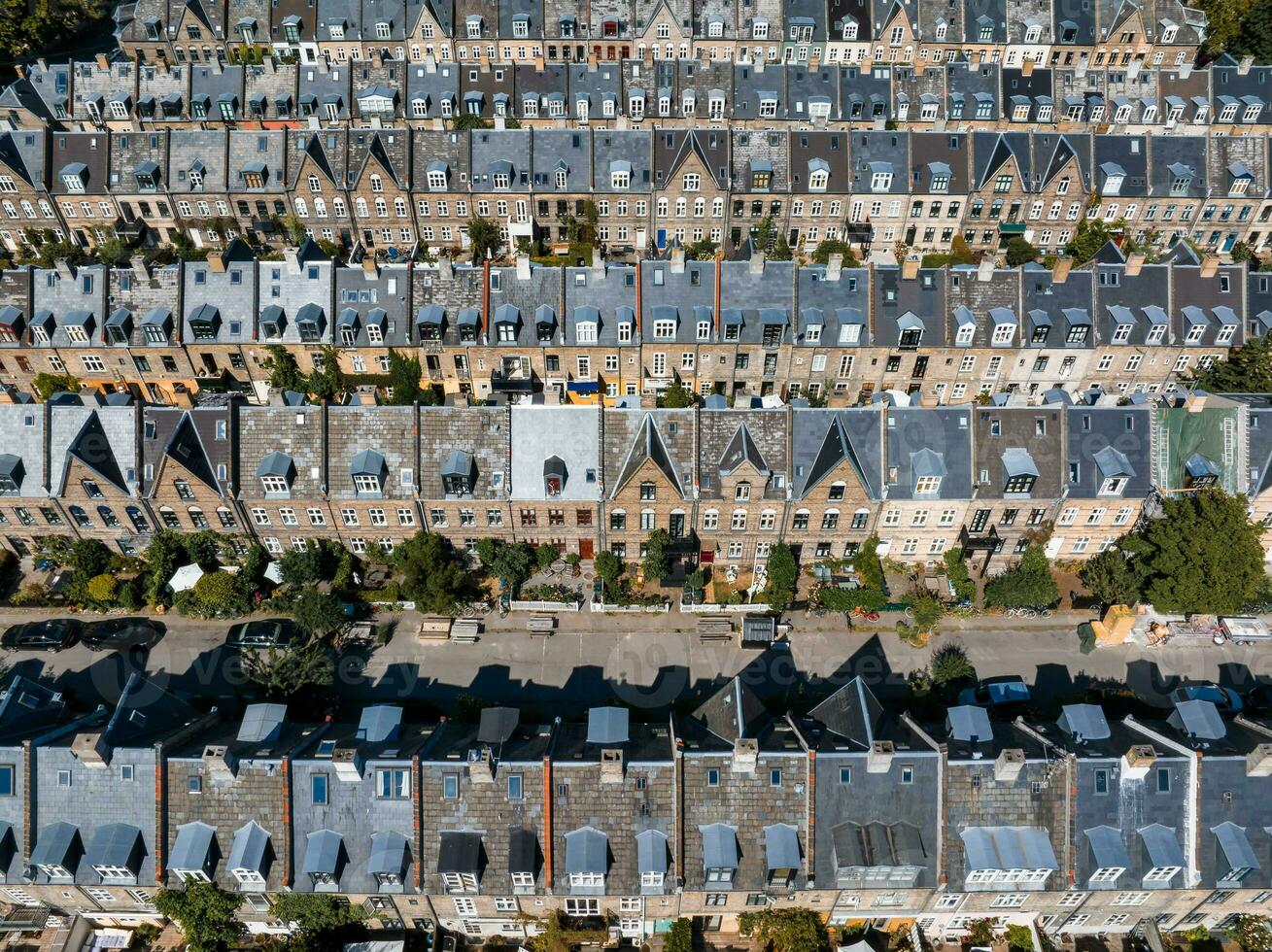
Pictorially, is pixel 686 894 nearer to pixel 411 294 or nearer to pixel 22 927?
pixel 22 927

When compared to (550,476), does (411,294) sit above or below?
above

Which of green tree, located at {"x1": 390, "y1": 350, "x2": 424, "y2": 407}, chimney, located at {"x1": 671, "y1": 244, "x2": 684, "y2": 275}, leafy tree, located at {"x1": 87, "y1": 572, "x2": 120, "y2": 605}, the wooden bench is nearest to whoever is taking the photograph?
the wooden bench

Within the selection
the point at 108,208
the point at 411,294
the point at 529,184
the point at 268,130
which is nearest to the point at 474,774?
the point at 411,294

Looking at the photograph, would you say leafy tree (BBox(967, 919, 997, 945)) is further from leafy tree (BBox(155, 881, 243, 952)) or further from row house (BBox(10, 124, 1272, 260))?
row house (BBox(10, 124, 1272, 260))

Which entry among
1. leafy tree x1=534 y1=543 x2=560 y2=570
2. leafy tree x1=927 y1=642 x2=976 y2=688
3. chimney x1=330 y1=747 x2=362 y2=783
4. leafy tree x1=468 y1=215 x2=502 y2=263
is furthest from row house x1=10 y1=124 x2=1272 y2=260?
chimney x1=330 y1=747 x2=362 y2=783

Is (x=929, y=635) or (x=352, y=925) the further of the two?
(x=929, y=635)

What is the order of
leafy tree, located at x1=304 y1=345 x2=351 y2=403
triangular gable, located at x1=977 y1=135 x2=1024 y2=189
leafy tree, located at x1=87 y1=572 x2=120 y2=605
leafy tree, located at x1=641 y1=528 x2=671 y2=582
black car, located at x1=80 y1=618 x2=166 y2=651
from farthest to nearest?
triangular gable, located at x1=977 y1=135 x2=1024 y2=189 < leafy tree, located at x1=304 y1=345 x2=351 y2=403 < leafy tree, located at x1=87 y1=572 x2=120 y2=605 < leafy tree, located at x1=641 y1=528 x2=671 y2=582 < black car, located at x1=80 y1=618 x2=166 y2=651

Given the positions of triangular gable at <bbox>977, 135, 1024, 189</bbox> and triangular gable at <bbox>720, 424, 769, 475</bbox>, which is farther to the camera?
triangular gable at <bbox>977, 135, 1024, 189</bbox>

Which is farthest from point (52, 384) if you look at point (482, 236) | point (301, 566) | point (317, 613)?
point (482, 236)
